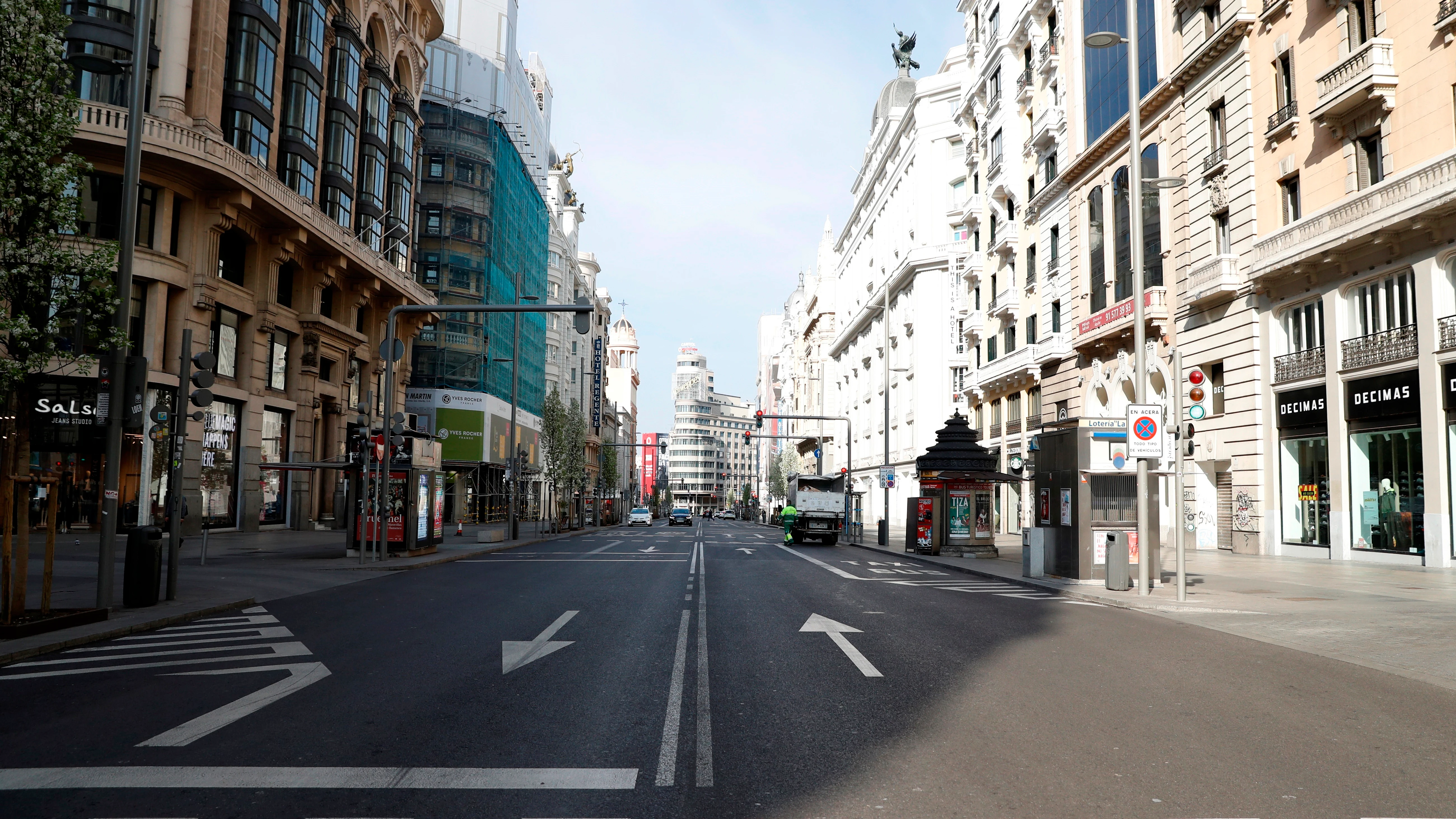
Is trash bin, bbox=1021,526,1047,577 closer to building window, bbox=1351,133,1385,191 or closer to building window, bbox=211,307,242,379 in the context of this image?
building window, bbox=1351,133,1385,191

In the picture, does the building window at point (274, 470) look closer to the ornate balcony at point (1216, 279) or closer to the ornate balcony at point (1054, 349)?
the ornate balcony at point (1054, 349)

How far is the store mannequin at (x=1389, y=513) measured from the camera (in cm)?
2153

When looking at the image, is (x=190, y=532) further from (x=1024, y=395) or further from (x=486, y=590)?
(x=1024, y=395)

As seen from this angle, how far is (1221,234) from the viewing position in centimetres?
2814

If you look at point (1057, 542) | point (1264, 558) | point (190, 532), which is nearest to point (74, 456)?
point (190, 532)

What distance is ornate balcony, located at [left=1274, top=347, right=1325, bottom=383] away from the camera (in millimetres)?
23812

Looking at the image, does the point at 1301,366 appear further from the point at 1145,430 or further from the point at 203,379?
the point at 203,379

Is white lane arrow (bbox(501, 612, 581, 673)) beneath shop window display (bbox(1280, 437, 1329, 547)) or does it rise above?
beneath

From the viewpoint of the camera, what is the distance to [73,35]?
1019 inches

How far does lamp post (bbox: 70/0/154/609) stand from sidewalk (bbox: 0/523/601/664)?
84cm

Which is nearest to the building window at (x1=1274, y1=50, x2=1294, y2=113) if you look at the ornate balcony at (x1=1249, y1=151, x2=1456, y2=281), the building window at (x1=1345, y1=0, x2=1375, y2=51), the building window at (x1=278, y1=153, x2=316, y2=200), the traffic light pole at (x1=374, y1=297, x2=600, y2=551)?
the building window at (x1=1345, y1=0, x2=1375, y2=51)

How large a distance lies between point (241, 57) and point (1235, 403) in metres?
35.2

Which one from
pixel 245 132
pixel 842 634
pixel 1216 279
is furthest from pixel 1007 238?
pixel 842 634

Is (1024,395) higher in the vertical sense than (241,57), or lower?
lower
